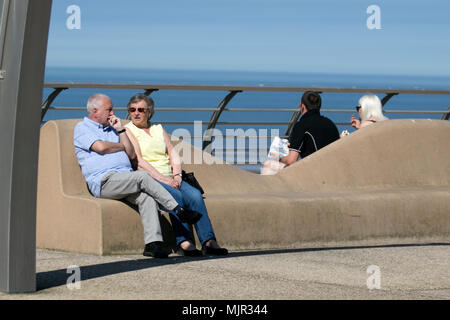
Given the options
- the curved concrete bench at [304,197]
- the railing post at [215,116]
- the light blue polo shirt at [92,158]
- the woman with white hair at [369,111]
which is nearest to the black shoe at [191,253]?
the curved concrete bench at [304,197]

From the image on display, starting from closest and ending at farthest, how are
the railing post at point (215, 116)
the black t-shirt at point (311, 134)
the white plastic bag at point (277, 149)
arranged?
1. the black t-shirt at point (311, 134)
2. the white plastic bag at point (277, 149)
3. the railing post at point (215, 116)

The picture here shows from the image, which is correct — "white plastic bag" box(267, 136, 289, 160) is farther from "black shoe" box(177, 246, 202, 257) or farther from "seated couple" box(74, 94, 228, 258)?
"black shoe" box(177, 246, 202, 257)

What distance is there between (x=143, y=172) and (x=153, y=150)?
58cm

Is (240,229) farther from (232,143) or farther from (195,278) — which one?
(232,143)

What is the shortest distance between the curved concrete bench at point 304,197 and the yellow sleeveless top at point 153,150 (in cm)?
44

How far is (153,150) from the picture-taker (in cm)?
755

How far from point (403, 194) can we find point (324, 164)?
2.43ft

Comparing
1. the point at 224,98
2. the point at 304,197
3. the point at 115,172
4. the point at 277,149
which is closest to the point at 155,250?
the point at 115,172

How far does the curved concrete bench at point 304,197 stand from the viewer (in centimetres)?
696

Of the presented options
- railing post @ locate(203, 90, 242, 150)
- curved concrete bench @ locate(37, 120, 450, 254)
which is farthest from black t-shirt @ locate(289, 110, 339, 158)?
railing post @ locate(203, 90, 242, 150)

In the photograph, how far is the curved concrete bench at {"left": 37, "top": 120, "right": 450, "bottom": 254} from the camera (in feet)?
22.9

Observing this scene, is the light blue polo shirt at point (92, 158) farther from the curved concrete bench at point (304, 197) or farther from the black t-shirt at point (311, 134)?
the black t-shirt at point (311, 134)

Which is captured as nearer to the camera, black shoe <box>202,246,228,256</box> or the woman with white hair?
black shoe <box>202,246,228,256</box>

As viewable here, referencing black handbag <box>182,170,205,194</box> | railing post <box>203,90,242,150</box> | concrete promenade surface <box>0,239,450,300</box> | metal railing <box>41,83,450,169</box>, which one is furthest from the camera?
railing post <box>203,90,242,150</box>
